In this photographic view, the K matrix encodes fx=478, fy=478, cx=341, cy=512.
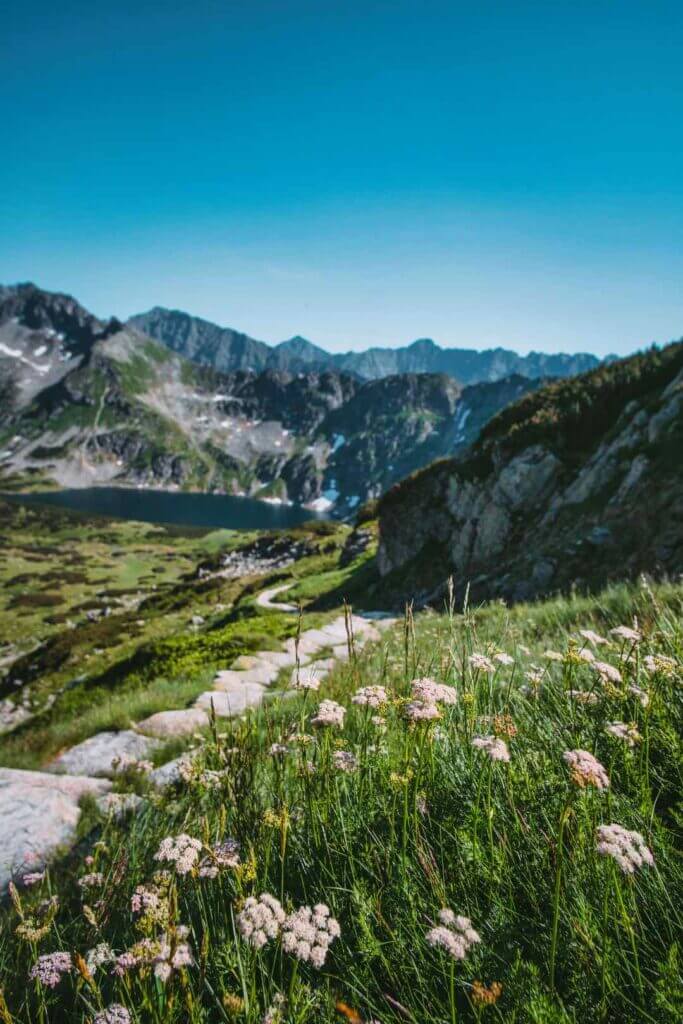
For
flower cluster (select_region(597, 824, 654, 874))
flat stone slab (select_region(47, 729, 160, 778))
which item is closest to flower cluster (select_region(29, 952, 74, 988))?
flower cluster (select_region(597, 824, 654, 874))

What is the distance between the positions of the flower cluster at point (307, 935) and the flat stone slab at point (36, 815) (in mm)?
3317

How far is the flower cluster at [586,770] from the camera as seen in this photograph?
1.74m

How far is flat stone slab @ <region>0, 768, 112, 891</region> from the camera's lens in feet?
13.4

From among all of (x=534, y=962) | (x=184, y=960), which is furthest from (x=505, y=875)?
(x=184, y=960)

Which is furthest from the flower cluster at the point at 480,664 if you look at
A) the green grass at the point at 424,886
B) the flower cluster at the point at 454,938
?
the flower cluster at the point at 454,938

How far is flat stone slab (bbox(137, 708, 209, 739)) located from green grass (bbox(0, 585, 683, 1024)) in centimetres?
343

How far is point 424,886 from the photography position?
6.93 feet

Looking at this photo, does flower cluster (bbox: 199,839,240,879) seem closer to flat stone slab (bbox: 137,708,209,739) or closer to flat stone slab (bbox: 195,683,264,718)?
flat stone slab (bbox: 137,708,209,739)

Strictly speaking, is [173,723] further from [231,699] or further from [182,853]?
[182,853]

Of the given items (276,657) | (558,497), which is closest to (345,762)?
(276,657)

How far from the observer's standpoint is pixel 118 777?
5523 millimetres

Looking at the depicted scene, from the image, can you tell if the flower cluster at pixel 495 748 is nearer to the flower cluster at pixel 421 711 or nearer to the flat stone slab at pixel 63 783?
the flower cluster at pixel 421 711

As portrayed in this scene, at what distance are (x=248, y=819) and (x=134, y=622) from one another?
5266 cm

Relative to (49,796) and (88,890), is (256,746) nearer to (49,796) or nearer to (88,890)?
(88,890)
